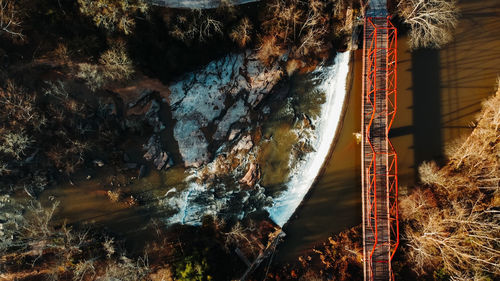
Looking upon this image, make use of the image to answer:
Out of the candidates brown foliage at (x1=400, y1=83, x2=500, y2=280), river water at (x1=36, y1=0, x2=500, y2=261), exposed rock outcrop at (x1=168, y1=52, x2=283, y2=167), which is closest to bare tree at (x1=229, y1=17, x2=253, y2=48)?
exposed rock outcrop at (x1=168, y1=52, x2=283, y2=167)

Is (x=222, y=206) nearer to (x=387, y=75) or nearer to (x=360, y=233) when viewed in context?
(x=360, y=233)

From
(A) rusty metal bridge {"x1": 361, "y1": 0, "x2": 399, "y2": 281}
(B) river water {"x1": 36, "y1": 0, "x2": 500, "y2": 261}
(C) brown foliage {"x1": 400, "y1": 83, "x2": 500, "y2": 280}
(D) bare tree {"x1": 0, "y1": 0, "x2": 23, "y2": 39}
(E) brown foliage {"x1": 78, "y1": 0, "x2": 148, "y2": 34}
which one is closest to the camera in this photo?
(D) bare tree {"x1": 0, "y1": 0, "x2": 23, "y2": 39}

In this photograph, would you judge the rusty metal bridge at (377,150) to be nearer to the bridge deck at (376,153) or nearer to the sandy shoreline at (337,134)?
the bridge deck at (376,153)

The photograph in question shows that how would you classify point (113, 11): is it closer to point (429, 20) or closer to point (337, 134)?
point (337, 134)

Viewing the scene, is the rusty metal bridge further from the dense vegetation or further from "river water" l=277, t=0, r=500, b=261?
"river water" l=277, t=0, r=500, b=261

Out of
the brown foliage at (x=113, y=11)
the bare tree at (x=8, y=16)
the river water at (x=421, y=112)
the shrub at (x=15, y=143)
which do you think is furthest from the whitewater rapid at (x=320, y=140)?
the bare tree at (x=8, y=16)

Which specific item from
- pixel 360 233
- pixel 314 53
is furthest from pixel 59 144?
pixel 360 233

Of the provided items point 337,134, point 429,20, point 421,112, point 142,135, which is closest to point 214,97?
point 142,135
